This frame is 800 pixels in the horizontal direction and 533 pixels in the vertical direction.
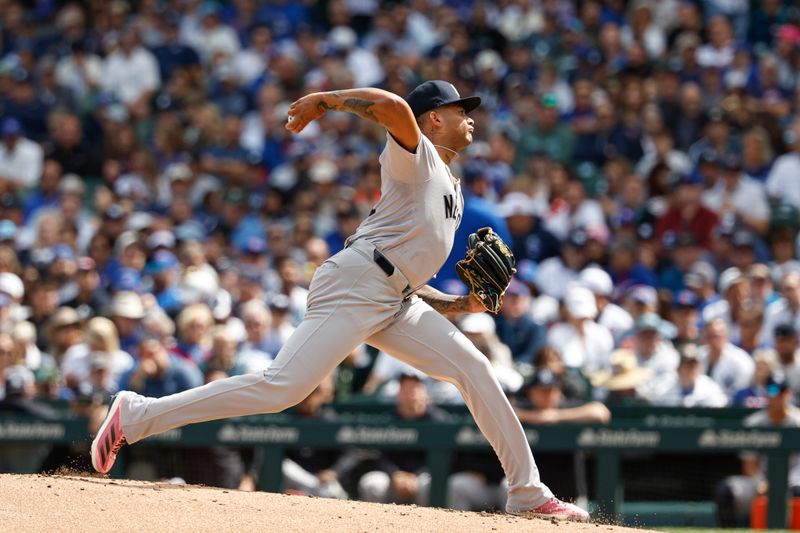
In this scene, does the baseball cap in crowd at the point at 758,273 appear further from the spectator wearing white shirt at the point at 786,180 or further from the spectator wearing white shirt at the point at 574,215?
the spectator wearing white shirt at the point at 574,215

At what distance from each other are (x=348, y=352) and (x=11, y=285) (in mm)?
6041

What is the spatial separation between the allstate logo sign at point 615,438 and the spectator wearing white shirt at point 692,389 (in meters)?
0.64

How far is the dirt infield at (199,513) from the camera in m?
5.02

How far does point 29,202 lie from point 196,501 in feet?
25.8

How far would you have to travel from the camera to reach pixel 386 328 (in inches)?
214

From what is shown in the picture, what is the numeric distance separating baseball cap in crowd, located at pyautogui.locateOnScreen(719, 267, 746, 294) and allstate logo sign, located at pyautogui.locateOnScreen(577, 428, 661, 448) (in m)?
2.25

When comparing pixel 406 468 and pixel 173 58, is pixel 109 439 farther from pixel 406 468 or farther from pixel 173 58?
pixel 173 58

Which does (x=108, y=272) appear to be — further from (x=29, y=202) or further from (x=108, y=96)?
(x=108, y=96)

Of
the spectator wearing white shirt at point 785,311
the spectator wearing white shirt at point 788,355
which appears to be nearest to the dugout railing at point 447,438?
the spectator wearing white shirt at point 788,355

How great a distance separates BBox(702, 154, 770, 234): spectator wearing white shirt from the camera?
1143 cm

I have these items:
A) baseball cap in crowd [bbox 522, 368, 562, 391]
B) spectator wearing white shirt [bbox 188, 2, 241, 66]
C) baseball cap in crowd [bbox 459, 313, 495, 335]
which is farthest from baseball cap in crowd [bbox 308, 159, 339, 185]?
baseball cap in crowd [bbox 522, 368, 562, 391]

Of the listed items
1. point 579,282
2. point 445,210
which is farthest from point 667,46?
point 445,210

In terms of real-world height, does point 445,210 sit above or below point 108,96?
below

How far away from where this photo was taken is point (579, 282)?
10414mm
